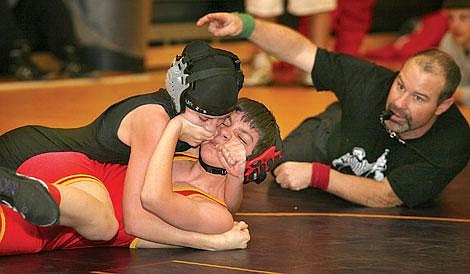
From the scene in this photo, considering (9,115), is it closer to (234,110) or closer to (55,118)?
(55,118)

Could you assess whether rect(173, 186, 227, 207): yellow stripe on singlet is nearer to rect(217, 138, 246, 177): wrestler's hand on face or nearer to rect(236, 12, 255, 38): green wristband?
rect(217, 138, 246, 177): wrestler's hand on face

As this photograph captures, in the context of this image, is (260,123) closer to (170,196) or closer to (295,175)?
(170,196)

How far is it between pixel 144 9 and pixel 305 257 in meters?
5.19

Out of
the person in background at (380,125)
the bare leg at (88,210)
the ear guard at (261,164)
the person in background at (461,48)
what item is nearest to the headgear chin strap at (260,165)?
the ear guard at (261,164)

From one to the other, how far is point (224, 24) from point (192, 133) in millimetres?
983

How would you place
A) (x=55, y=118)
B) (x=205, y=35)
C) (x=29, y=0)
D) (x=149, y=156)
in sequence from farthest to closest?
1. (x=205, y=35)
2. (x=29, y=0)
3. (x=55, y=118)
4. (x=149, y=156)

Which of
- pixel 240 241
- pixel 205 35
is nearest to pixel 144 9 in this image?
pixel 205 35

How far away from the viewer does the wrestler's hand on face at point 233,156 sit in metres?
3.32

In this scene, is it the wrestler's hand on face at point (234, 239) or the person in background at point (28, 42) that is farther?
the person in background at point (28, 42)

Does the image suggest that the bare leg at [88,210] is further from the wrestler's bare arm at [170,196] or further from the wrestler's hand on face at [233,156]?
the wrestler's hand on face at [233,156]

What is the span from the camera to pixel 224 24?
13.6ft

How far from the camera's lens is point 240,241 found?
340 centimetres

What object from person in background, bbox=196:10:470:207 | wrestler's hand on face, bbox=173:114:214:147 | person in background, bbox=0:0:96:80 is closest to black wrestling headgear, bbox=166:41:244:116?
wrestler's hand on face, bbox=173:114:214:147

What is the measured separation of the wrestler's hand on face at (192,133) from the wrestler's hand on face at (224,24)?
842mm
